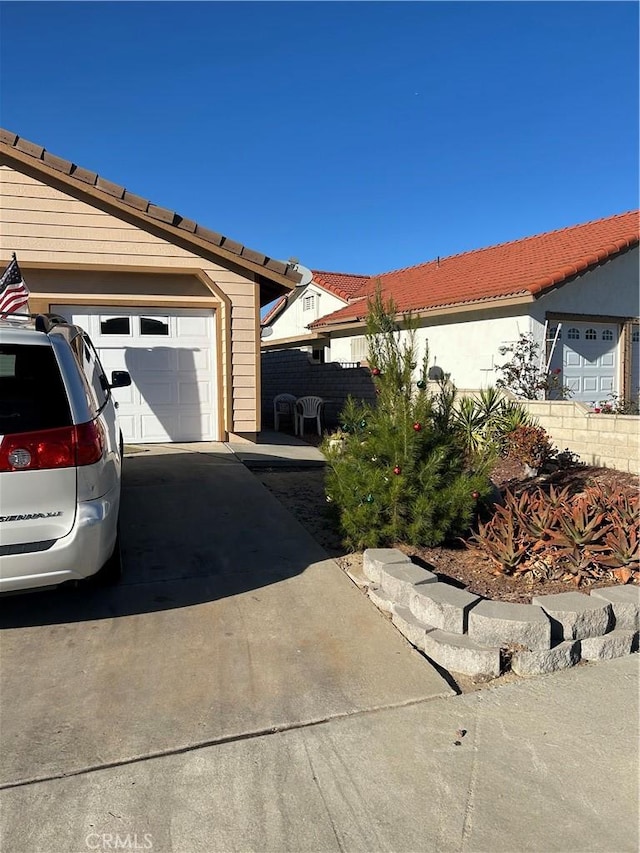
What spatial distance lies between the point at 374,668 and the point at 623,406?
941 cm

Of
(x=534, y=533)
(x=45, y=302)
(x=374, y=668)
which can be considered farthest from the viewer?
(x=45, y=302)

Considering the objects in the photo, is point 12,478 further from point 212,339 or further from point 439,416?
point 212,339

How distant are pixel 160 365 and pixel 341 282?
14846mm

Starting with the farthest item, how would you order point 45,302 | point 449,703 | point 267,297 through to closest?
1. point 267,297
2. point 45,302
3. point 449,703

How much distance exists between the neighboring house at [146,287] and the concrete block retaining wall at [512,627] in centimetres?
620

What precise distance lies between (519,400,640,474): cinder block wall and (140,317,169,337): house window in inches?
229

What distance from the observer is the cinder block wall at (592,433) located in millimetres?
7910

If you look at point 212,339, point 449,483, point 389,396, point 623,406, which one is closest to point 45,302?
point 212,339

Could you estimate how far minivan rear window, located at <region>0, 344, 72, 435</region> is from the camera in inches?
129

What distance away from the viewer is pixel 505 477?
26.7 ft

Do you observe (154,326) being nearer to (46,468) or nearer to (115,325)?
(115,325)

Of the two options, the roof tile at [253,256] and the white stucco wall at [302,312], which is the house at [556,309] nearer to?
the roof tile at [253,256]

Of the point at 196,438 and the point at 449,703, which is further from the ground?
the point at 196,438

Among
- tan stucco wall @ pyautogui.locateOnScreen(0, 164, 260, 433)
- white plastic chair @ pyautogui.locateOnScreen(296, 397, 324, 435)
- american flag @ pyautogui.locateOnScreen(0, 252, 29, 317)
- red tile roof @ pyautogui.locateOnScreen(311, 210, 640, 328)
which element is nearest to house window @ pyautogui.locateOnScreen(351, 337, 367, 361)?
red tile roof @ pyautogui.locateOnScreen(311, 210, 640, 328)
